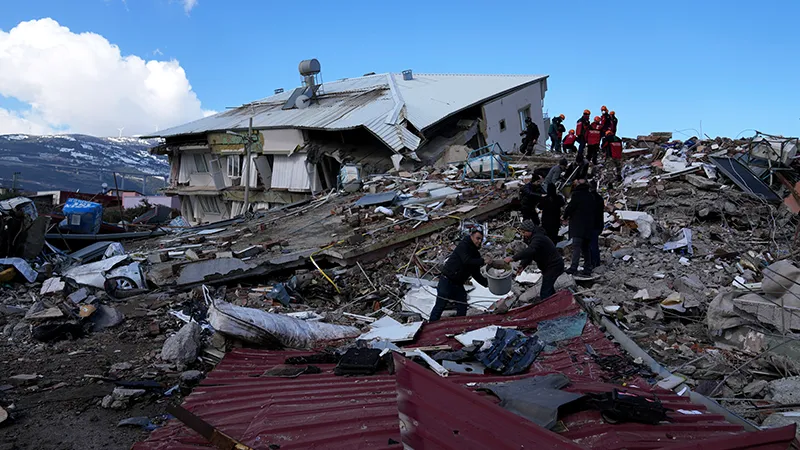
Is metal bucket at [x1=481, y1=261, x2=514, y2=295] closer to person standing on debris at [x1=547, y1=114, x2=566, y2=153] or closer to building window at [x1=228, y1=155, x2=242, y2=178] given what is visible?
person standing on debris at [x1=547, y1=114, x2=566, y2=153]

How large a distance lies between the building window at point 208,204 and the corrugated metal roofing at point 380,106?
3532 millimetres

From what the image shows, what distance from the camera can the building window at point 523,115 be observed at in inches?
1005

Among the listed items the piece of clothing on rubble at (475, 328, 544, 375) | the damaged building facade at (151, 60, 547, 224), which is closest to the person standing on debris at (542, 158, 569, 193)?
the damaged building facade at (151, 60, 547, 224)

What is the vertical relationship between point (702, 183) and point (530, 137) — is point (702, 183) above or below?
below

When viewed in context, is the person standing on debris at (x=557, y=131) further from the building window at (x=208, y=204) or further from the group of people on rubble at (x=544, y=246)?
the building window at (x=208, y=204)

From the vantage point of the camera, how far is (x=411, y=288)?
9.31m

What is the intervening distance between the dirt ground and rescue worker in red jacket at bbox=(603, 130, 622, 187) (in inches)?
450

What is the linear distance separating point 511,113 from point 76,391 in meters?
21.5

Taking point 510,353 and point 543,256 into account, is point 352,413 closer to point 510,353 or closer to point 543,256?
point 510,353

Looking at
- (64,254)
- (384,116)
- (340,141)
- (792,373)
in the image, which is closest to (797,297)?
(792,373)

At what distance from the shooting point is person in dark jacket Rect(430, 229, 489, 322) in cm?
665

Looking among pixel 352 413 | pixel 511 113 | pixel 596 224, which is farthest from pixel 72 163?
pixel 352 413

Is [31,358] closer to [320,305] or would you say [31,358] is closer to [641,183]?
[320,305]

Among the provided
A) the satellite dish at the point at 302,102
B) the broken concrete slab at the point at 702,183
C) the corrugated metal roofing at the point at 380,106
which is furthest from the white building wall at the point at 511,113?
the broken concrete slab at the point at 702,183
